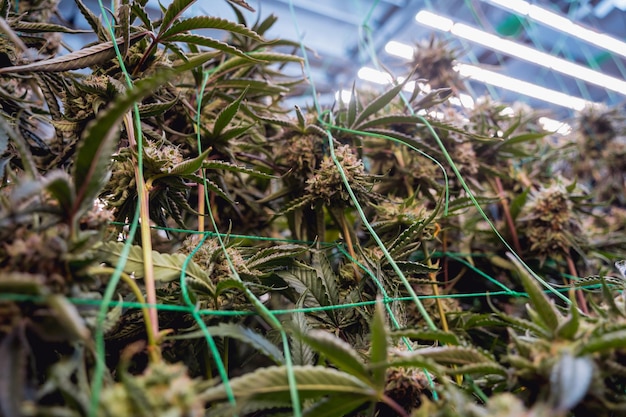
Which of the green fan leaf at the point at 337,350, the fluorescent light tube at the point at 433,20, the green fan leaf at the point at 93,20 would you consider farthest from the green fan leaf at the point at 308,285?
the fluorescent light tube at the point at 433,20

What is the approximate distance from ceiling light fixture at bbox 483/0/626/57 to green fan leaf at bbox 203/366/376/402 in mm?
2494

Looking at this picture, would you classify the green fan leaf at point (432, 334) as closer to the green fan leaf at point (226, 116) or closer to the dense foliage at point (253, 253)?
the dense foliage at point (253, 253)

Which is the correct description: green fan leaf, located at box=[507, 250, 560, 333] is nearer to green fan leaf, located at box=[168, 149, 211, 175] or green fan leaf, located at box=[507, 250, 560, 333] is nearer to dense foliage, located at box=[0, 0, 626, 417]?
dense foliage, located at box=[0, 0, 626, 417]

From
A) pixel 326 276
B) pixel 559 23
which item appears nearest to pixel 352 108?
pixel 326 276

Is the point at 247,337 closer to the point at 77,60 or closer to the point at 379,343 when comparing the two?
the point at 379,343

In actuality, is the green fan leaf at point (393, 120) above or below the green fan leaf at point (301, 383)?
above

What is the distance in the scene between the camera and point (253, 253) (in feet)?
2.11

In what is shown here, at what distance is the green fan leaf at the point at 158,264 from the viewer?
1.45 ft

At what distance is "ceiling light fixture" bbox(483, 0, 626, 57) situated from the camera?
232cm

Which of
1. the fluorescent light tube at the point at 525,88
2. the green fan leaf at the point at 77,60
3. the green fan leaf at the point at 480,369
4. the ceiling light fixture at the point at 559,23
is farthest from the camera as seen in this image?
the fluorescent light tube at the point at 525,88

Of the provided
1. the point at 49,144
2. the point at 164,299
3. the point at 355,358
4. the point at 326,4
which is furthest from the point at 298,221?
the point at 326,4

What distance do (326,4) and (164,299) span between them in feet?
10.6

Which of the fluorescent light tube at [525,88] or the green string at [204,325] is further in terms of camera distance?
the fluorescent light tube at [525,88]

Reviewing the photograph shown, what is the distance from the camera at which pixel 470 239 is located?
933mm
